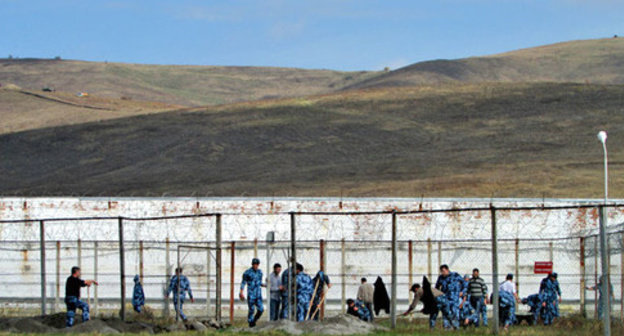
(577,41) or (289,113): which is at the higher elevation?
(577,41)

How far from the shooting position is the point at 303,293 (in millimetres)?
21641

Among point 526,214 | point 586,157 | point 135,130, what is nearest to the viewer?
point 526,214

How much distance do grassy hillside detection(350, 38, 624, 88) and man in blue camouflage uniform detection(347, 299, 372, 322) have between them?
131541 millimetres

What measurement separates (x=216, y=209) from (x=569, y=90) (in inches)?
2378

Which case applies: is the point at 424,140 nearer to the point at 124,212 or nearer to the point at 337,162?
the point at 337,162

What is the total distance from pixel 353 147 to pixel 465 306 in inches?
1957

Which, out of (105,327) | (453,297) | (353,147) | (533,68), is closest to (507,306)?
(453,297)

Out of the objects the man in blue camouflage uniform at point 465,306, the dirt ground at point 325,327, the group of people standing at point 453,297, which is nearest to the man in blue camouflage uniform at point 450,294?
the group of people standing at point 453,297

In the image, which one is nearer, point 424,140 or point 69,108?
point 424,140

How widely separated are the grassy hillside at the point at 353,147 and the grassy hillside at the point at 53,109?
10692 mm

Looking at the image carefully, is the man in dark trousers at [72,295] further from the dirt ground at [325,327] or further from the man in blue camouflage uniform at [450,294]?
the man in blue camouflage uniform at [450,294]

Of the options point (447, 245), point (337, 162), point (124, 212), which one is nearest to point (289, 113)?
point (337, 162)

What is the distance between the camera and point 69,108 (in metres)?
110

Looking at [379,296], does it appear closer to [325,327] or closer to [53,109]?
[325,327]
